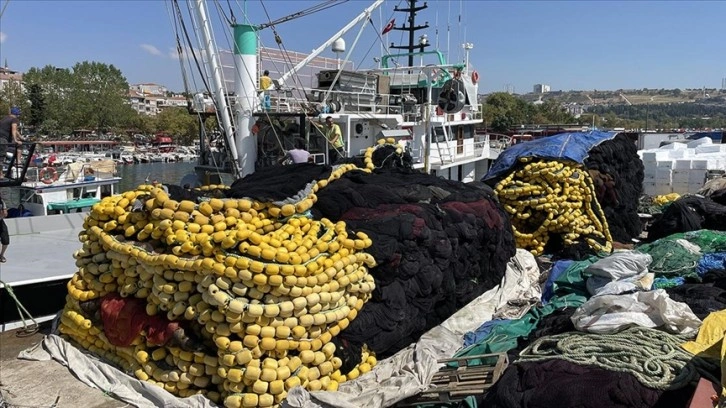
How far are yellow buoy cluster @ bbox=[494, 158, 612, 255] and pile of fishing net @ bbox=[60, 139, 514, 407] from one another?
11.5ft

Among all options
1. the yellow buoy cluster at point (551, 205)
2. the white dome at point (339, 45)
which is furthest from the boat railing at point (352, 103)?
the yellow buoy cluster at point (551, 205)

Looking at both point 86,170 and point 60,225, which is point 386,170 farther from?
point 86,170

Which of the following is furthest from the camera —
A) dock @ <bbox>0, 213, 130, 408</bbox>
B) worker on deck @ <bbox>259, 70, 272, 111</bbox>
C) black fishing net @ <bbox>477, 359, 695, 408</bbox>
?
worker on deck @ <bbox>259, 70, 272, 111</bbox>

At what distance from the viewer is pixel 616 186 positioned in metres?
10.3

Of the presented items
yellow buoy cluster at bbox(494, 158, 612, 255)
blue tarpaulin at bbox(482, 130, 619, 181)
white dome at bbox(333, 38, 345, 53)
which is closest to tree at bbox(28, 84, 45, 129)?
white dome at bbox(333, 38, 345, 53)

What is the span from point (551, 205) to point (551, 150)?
3.57 feet

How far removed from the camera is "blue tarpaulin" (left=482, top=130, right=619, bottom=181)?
9.33 meters

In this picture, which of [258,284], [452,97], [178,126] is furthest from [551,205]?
[178,126]

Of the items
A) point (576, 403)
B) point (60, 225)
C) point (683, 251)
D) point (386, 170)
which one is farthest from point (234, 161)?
point (576, 403)

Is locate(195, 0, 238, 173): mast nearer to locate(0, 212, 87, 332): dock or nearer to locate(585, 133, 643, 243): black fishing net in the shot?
locate(0, 212, 87, 332): dock

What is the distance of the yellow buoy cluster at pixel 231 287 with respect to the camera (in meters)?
4.18

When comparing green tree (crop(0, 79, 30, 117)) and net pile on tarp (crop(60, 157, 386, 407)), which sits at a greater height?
green tree (crop(0, 79, 30, 117))

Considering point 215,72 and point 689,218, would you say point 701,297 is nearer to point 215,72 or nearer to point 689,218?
point 689,218

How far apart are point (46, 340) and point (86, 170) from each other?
14034mm
